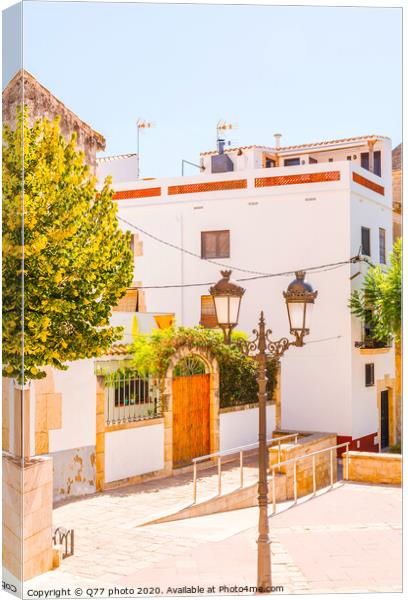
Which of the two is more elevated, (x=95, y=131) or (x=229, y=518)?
(x=95, y=131)

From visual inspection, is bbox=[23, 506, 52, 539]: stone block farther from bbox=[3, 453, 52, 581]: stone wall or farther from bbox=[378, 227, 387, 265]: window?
bbox=[378, 227, 387, 265]: window

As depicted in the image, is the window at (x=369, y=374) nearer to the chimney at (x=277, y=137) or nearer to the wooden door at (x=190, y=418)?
the wooden door at (x=190, y=418)

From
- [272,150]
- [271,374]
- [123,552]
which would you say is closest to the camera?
[123,552]

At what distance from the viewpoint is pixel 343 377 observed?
13.3 meters

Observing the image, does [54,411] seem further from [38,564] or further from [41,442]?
[38,564]

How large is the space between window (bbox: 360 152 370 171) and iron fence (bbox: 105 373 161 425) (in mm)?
5049

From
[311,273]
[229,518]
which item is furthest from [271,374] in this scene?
[229,518]

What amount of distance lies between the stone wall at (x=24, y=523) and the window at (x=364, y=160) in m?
6.41

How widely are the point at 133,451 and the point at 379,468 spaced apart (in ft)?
Result: 13.0

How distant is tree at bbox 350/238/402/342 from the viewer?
10.1 metres

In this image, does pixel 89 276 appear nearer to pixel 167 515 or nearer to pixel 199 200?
pixel 167 515

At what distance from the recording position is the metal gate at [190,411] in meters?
13.6

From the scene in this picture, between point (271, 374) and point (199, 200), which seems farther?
point (271, 374)
